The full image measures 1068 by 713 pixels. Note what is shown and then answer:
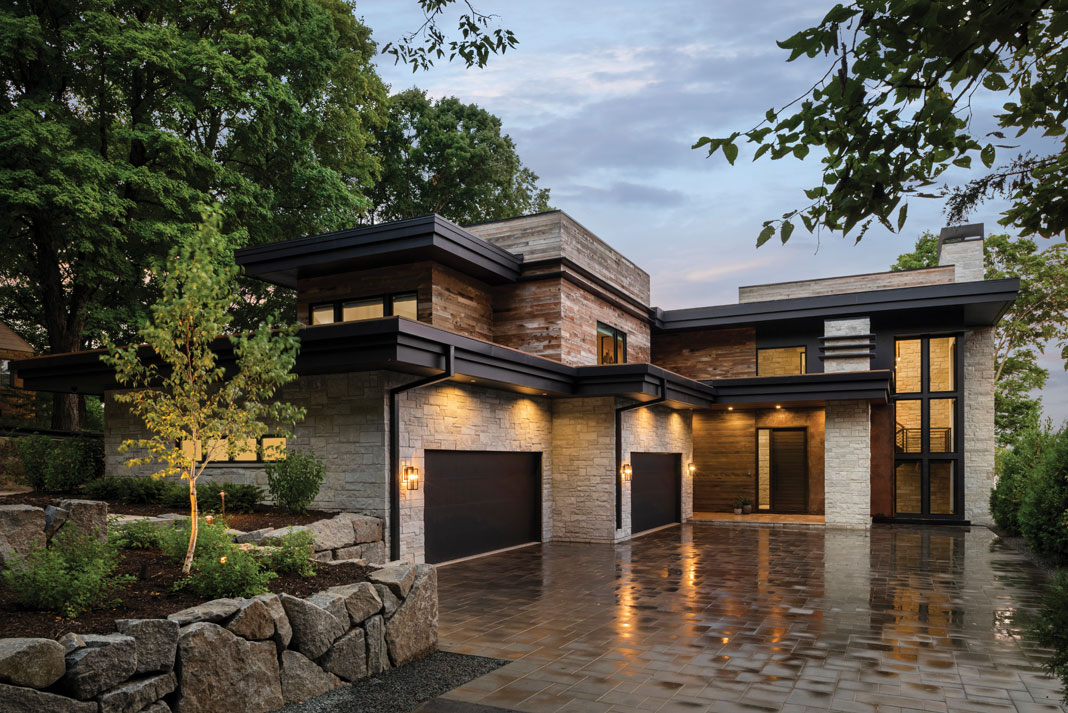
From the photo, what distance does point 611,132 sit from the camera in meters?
9.80

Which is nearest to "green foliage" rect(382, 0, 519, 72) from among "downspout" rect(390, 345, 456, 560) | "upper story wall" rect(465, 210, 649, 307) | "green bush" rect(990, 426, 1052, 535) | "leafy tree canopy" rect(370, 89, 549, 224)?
"downspout" rect(390, 345, 456, 560)

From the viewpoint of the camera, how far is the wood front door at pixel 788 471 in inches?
851

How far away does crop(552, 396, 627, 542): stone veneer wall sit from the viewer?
611 inches

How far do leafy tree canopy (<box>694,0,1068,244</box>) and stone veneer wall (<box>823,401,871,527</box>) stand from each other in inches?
575

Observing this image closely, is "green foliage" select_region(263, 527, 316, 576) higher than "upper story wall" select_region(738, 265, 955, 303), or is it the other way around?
"upper story wall" select_region(738, 265, 955, 303)

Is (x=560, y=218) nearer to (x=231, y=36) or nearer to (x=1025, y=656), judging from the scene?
(x=231, y=36)

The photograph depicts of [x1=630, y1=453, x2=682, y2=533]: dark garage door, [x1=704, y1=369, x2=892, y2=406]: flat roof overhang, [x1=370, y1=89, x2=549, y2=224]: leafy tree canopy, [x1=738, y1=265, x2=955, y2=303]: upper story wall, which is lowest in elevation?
[x1=630, y1=453, x2=682, y2=533]: dark garage door

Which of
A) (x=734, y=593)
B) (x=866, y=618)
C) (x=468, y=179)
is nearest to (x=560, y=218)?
(x=734, y=593)

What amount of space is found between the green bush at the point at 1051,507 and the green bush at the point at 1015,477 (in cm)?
246

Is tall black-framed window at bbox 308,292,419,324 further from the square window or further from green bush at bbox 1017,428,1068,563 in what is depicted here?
green bush at bbox 1017,428,1068,563

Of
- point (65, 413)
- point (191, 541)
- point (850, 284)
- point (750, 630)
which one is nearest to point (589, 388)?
point (750, 630)

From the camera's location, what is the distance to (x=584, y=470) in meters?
15.8

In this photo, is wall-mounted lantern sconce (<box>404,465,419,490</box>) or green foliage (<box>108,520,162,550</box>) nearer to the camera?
green foliage (<box>108,520,162,550</box>)

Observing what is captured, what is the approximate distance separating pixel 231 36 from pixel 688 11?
15605 millimetres
